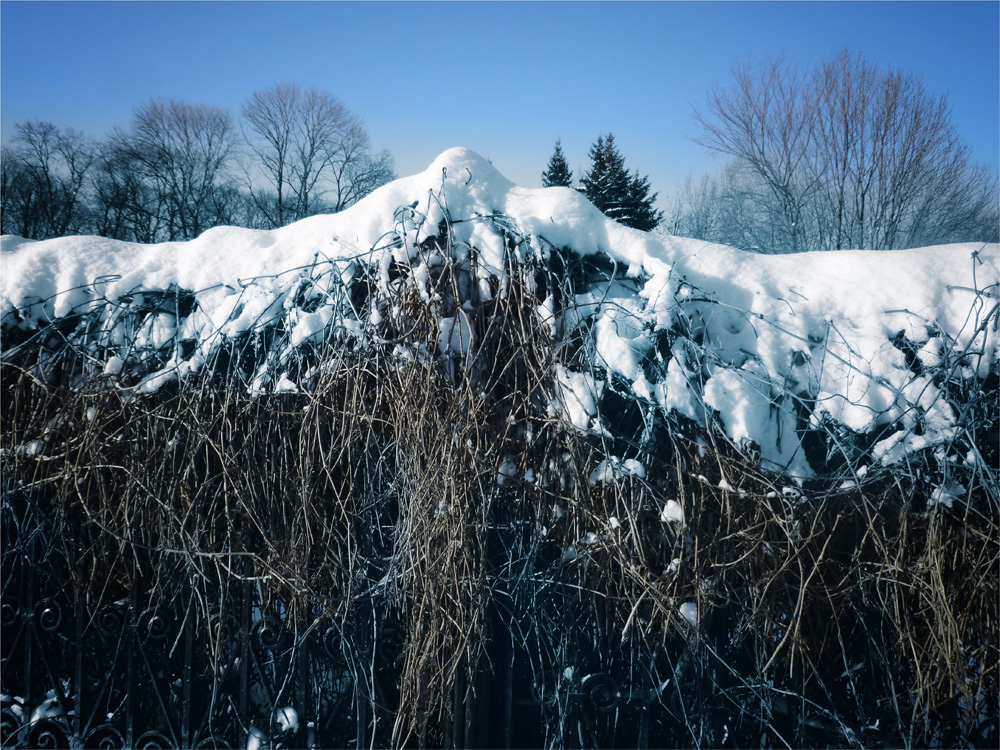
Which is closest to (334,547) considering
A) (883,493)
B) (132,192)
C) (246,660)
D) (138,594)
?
(246,660)

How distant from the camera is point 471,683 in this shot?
7.26ft

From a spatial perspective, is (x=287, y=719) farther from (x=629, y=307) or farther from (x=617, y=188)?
(x=617, y=188)

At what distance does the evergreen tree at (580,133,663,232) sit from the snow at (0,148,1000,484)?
596 inches

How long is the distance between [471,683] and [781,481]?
1483 mm

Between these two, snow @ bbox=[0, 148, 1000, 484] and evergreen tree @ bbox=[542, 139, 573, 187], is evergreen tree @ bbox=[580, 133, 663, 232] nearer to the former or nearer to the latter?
evergreen tree @ bbox=[542, 139, 573, 187]

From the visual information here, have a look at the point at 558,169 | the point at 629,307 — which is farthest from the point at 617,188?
the point at 629,307

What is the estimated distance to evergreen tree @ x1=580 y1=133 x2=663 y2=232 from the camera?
17.0m

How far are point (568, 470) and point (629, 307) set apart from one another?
72 centimetres

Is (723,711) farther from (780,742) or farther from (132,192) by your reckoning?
(132,192)

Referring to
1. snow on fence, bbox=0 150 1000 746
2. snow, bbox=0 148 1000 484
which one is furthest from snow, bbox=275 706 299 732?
snow, bbox=0 148 1000 484

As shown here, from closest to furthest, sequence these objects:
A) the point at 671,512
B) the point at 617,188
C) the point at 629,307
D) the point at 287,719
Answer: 1. the point at 671,512
2. the point at 629,307
3. the point at 287,719
4. the point at 617,188

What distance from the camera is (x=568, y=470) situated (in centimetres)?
220

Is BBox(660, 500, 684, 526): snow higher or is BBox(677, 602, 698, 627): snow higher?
BBox(660, 500, 684, 526): snow

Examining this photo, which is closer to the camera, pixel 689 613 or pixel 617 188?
pixel 689 613
